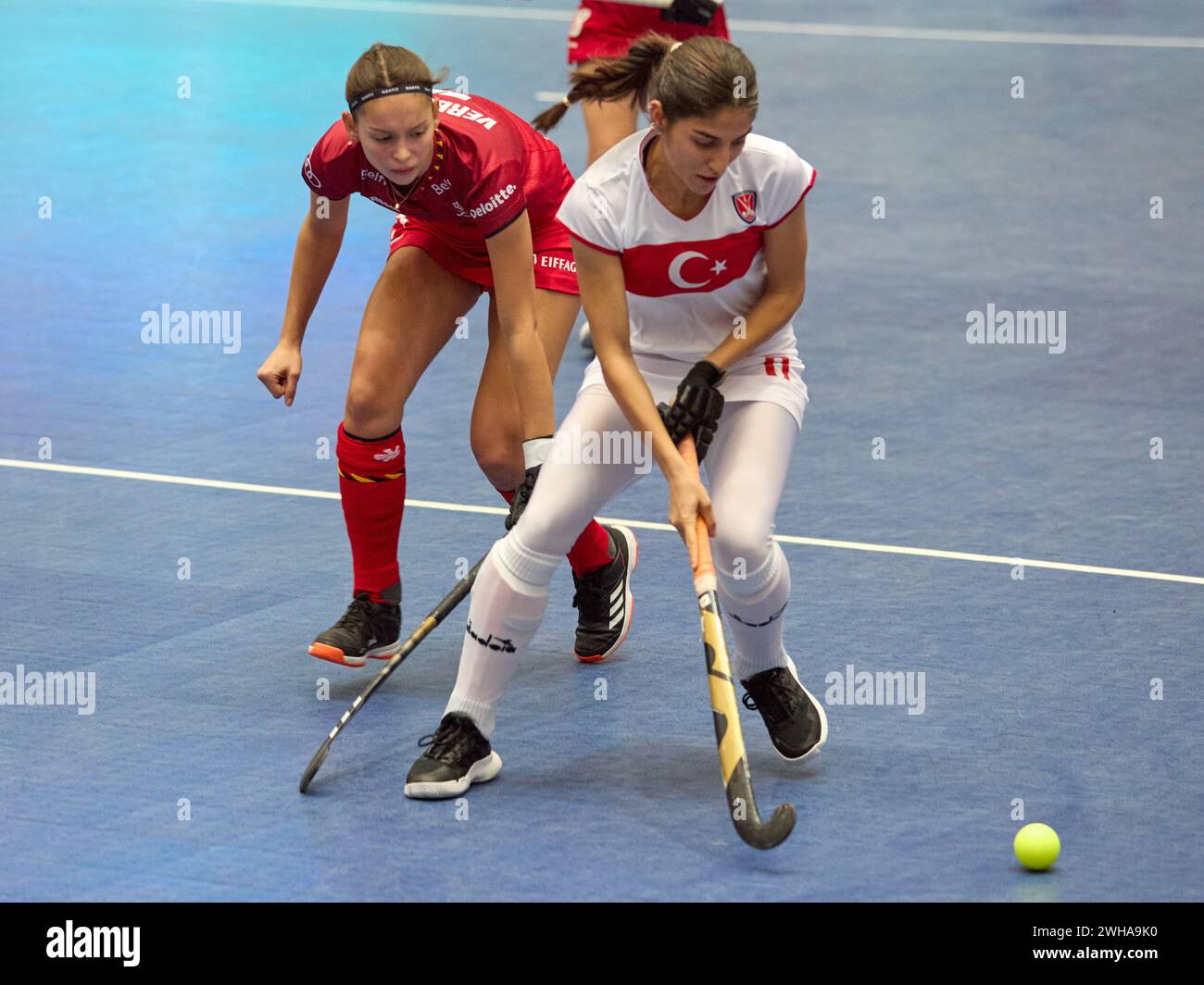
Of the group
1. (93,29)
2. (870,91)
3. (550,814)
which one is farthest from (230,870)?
(93,29)

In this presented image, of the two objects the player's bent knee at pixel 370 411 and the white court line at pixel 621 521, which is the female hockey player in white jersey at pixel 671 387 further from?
the white court line at pixel 621 521

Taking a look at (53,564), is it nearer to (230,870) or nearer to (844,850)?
(230,870)

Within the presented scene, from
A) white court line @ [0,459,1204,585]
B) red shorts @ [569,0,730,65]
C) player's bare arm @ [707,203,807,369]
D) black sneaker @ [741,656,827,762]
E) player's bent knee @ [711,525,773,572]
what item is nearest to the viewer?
player's bent knee @ [711,525,773,572]

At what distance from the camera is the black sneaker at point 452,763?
3771 millimetres

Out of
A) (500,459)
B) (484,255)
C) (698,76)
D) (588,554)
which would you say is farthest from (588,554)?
(698,76)

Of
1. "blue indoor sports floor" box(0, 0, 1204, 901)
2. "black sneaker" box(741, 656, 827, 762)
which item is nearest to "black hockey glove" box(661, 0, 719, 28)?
"blue indoor sports floor" box(0, 0, 1204, 901)

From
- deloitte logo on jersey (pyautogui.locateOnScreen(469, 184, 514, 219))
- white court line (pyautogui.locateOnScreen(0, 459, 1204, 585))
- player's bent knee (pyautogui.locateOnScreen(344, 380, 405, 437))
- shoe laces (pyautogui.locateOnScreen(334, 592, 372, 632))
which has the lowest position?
shoe laces (pyautogui.locateOnScreen(334, 592, 372, 632))

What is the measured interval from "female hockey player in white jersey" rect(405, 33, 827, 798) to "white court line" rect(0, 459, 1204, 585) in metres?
1.40

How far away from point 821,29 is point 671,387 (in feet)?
36.3

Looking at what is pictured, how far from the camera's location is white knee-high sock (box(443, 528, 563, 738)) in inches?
150

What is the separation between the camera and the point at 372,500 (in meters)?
4.48

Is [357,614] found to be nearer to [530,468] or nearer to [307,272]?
[530,468]

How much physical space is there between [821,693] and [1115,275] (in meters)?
4.38

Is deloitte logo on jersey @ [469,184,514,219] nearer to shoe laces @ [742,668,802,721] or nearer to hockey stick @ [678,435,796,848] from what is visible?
hockey stick @ [678,435,796,848]
